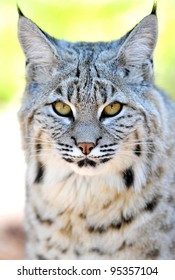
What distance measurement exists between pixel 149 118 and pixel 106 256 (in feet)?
2.69

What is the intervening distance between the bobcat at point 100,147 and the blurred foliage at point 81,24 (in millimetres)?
1331

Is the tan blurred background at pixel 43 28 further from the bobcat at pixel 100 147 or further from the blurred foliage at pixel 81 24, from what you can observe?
the bobcat at pixel 100 147

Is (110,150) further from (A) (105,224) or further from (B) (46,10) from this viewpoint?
(B) (46,10)

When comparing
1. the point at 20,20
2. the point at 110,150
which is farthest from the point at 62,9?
the point at 110,150

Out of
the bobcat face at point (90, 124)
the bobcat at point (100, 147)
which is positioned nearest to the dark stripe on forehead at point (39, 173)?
the bobcat at point (100, 147)

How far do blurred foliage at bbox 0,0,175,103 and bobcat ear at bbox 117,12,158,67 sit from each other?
4.81ft

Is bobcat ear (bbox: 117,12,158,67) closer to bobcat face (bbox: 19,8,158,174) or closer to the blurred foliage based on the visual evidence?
bobcat face (bbox: 19,8,158,174)

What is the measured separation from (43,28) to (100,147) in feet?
7.30

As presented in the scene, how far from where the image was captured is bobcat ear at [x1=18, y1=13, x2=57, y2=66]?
14.6 ft

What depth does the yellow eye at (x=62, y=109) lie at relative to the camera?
14.3 ft

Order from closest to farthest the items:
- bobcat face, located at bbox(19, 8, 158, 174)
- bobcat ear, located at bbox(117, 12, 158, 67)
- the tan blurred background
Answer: bobcat face, located at bbox(19, 8, 158, 174) < bobcat ear, located at bbox(117, 12, 158, 67) < the tan blurred background

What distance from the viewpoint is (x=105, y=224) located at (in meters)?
4.65

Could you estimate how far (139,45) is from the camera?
4.47 m

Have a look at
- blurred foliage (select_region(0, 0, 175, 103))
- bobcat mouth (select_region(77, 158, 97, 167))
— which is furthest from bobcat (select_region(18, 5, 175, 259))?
blurred foliage (select_region(0, 0, 175, 103))
